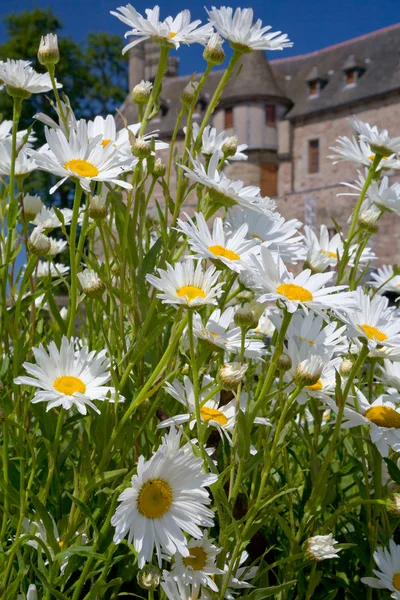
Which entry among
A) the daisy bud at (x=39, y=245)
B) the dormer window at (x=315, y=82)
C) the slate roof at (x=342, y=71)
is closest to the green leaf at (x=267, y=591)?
the daisy bud at (x=39, y=245)

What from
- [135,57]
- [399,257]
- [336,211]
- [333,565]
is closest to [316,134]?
[336,211]

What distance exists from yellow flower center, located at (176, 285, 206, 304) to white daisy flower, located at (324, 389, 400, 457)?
20 centimetres

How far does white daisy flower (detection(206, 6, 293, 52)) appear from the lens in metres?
0.92

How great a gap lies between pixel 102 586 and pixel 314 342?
392 mm

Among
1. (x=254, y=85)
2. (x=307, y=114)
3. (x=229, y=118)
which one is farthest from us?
(x=229, y=118)

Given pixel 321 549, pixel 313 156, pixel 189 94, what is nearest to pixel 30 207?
pixel 189 94

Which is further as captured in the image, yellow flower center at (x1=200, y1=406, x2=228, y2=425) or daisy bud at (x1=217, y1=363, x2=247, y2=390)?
yellow flower center at (x1=200, y1=406, x2=228, y2=425)

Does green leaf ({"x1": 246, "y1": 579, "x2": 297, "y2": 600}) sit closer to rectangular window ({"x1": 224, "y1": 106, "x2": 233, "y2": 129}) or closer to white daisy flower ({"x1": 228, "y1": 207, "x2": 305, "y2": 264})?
white daisy flower ({"x1": 228, "y1": 207, "x2": 305, "y2": 264})

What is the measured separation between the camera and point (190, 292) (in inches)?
28.7

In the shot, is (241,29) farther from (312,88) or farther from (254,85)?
(312,88)

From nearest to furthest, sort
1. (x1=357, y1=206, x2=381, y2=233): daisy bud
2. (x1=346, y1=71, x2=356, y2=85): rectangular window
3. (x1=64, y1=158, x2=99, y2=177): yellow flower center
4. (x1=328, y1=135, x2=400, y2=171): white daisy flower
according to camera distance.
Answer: (x1=64, y1=158, x2=99, y2=177): yellow flower center → (x1=357, y1=206, x2=381, y2=233): daisy bud → (x1=328, y1=135, x2=400, y2=171): white daisy flower → (x1=346, y1=71, x2=356, y2=85): rectangular window

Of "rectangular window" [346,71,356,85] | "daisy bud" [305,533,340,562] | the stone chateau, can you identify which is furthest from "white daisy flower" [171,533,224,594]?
"rectangular window" [346,71,356,85]

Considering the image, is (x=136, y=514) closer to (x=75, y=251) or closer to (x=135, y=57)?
(x=75, y=251)

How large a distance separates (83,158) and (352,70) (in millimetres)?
15893
